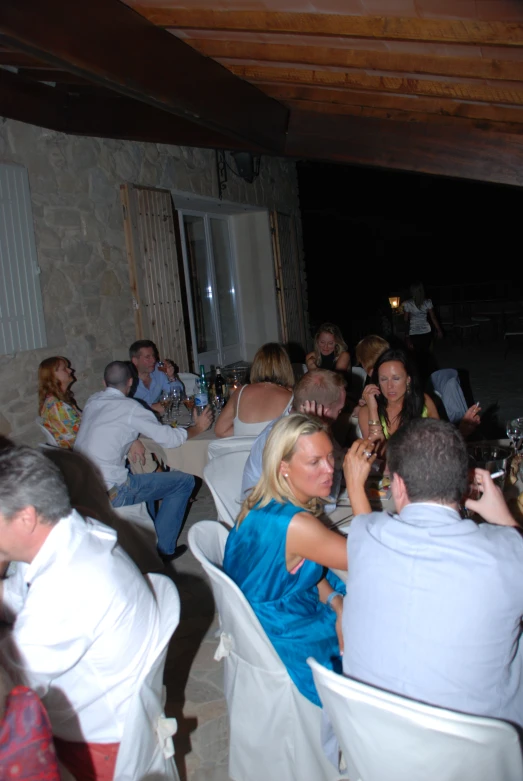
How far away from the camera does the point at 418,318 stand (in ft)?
30.9

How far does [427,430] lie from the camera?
1712mm

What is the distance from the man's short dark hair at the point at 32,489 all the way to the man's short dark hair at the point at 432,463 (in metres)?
0.93

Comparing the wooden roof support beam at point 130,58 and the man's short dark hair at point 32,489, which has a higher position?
the wooden roof support beam at point 130,58

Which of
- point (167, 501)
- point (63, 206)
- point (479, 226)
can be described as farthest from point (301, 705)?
point (479, 226)

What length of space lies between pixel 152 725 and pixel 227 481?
56.7 inches

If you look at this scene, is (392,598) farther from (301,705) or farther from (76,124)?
(76,124)

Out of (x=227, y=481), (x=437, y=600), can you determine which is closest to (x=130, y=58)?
(x=227, y=481)

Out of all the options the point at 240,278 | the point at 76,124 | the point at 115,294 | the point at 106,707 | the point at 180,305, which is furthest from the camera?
the point at 240,278

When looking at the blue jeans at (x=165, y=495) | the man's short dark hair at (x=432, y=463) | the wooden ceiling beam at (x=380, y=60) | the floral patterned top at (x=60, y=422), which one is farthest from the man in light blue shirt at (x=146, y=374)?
the man's short dark hair at (x=432, y=463)

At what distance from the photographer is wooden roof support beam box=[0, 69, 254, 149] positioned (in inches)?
201

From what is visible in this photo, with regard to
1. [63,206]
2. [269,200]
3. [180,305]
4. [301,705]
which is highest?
[269,200]

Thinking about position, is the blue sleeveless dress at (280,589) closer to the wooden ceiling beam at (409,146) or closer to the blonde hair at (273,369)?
the blonde hair at (273,369)

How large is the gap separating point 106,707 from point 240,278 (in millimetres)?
8482

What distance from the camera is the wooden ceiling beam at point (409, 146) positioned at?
164 inches
